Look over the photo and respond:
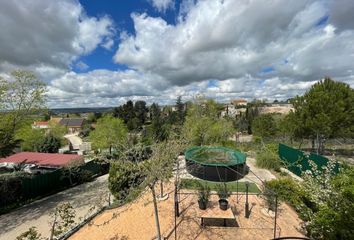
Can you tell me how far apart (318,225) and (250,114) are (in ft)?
176

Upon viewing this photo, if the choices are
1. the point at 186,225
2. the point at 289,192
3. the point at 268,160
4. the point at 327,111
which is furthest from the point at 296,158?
the point at 186,225

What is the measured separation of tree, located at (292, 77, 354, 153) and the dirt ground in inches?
465

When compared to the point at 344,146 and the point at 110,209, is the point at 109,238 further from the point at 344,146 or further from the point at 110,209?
the point at 344,146

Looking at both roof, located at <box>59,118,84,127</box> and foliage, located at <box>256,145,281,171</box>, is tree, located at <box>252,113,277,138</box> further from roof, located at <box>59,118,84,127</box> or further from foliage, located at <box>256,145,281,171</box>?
roof, located at <box>59,118,84,127</box>

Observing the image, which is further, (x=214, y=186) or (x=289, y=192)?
(x=214, y=186)

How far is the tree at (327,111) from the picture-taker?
18.1m

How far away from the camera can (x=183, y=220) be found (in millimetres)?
8633

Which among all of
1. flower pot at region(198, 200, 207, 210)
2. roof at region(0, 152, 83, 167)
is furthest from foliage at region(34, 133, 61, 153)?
flower pot at region(198, 200, 207, 210)

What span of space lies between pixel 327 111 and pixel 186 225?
17.0 m

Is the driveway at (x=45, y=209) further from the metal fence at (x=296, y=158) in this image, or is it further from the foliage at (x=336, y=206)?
the metal fence at (x=296, y=158)

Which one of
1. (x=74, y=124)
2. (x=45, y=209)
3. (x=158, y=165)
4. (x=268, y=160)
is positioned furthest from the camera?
(x=74, y=124)

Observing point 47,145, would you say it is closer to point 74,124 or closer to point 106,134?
point 106,134

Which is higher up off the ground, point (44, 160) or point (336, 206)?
point (336, 206)

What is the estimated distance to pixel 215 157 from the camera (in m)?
16.5
